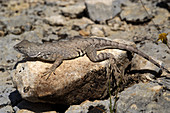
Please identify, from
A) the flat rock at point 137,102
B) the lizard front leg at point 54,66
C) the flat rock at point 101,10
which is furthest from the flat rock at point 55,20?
the flat rock at point 137,102

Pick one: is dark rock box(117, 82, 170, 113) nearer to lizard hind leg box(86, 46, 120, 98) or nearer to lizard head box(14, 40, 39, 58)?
lizard hind leg box(86, 46, 120, 98)

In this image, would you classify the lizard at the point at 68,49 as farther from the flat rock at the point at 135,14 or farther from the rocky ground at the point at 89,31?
the flat rock at the point at 135,14

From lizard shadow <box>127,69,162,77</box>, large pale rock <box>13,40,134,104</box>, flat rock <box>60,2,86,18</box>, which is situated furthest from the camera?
flat rock <box>60,2,86,18</box>

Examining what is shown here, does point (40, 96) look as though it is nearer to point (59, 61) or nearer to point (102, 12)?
point (59, 61)

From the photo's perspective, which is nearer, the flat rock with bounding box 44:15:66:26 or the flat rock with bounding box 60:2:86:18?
the flat rock with bounding box 44:15:66:26

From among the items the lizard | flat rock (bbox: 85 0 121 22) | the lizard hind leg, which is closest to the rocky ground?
flat rock (bbox: 85 0 121 22)

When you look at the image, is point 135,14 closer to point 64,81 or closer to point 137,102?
point 137,102
